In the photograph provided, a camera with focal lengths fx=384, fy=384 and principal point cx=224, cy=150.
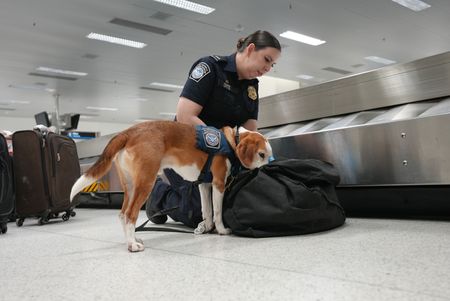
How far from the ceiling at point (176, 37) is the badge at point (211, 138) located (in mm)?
6033

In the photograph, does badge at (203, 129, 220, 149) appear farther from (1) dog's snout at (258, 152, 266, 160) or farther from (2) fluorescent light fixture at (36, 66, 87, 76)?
(2) fluorescent light fixture at (36, 66, 87, 76)

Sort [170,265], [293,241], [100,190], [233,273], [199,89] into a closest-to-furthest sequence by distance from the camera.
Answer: [233,273]
[170,265]
[293,241]
[199,89]
[100,190]

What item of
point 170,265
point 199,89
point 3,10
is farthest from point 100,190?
point 3,10

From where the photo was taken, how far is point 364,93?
281 cm

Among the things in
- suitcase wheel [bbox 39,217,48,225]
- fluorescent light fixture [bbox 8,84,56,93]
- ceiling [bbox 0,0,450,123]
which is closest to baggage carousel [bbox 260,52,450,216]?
suitcase wheel [bbox 39,217,48,225]

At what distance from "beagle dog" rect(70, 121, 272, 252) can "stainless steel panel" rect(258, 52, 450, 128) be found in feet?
3.44

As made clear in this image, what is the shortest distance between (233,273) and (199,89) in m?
1.28

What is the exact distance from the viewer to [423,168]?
2170 millimetres

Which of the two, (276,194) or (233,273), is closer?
(233,273)

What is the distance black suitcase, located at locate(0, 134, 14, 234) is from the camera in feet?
9.25

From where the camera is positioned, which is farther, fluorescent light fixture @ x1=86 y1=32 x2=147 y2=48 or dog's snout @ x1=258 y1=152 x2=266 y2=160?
fluorescent light fixture @ x1=86 y1=32 x2=147 y2=48

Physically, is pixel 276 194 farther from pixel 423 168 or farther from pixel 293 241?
pixel 423 168

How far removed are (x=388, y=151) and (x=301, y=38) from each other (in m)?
8.16

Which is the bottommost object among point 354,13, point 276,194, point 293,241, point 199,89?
point 293,241
